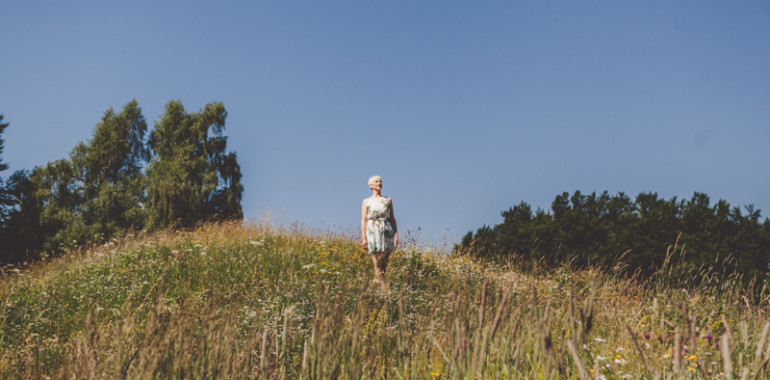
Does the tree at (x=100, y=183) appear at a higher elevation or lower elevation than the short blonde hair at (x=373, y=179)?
higher

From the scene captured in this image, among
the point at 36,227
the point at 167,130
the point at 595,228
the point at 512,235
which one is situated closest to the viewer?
the point at 595,228

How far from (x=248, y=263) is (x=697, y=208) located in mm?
9727

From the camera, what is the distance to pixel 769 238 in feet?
28.4

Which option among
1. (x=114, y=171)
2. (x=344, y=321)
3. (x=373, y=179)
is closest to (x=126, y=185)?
(x=114, y=171)

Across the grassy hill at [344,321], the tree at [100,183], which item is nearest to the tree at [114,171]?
the tree at [100,183]

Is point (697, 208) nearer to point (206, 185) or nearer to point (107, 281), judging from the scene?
point (107, 281)

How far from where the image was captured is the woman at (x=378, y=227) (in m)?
7.36

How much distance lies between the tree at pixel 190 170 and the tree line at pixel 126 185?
5cm

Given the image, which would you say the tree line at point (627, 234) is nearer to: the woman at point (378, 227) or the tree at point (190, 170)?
the woman at point (378, 227)

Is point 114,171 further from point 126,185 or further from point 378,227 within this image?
point 378,227

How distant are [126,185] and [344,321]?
28.0m

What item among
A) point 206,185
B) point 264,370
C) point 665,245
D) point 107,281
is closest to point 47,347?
point 107,281

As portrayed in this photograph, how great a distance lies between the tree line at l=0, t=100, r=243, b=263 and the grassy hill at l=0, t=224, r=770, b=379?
1407cm

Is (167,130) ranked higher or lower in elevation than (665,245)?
higher
